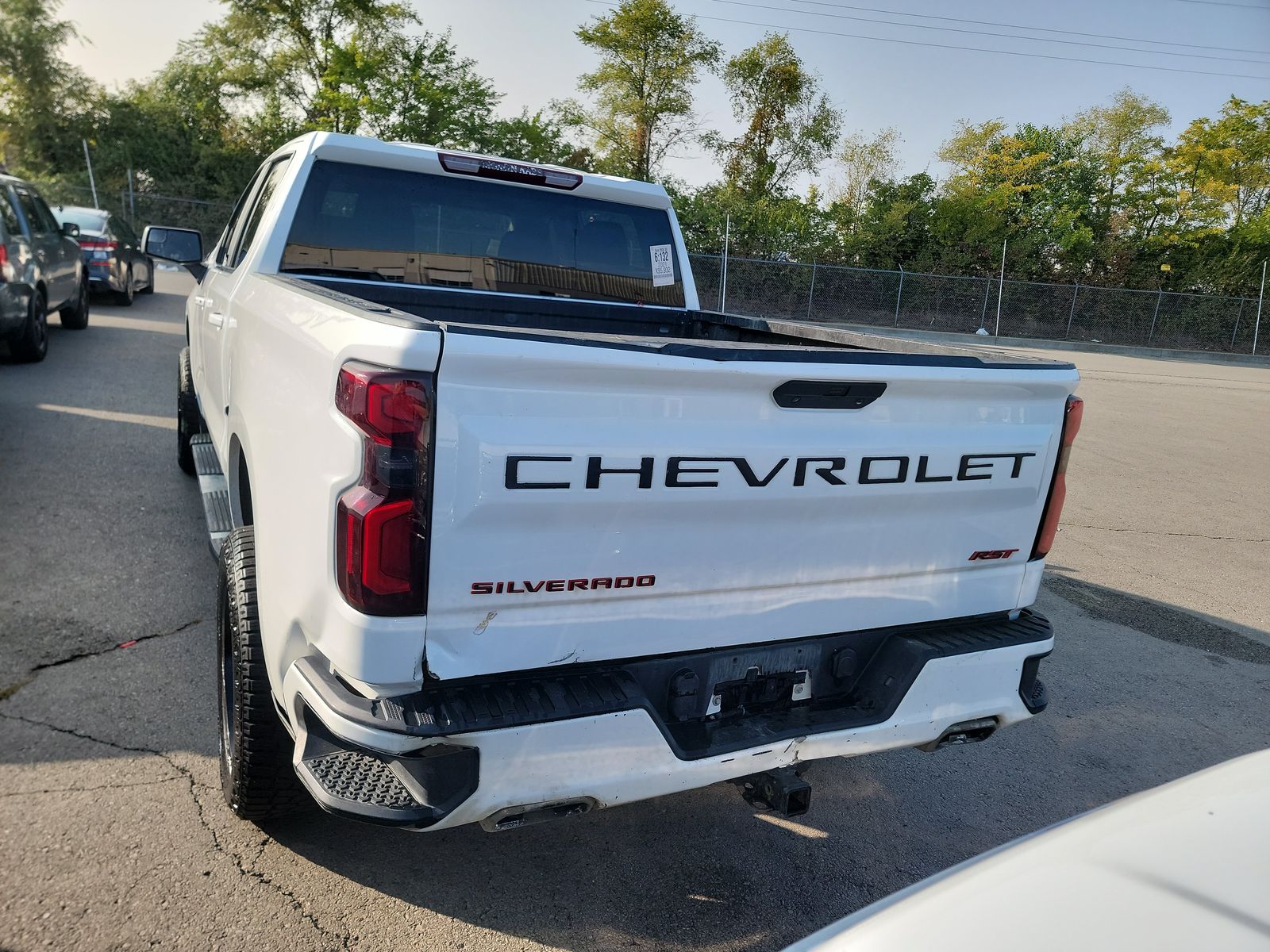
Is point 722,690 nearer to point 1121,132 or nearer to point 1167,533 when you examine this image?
point 1167,533

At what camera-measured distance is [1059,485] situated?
9.34 ft

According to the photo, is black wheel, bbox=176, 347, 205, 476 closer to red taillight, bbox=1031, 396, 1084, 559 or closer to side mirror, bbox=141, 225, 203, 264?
side mirror, bbox=141, 225, 203, 264

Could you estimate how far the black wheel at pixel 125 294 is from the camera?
642 inches

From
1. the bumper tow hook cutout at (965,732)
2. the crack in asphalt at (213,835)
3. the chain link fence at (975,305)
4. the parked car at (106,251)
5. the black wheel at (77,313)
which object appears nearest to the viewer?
the crack in asphalt at (213,835)

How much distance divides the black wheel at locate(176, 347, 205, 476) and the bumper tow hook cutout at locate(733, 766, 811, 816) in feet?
15.3

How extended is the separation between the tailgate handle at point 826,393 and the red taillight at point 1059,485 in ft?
2.51

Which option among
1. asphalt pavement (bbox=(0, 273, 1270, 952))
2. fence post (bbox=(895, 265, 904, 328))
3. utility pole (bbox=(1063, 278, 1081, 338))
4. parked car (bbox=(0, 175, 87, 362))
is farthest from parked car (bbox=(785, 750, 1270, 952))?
utility pole (bbox=(1063, 278, 1081, 338))

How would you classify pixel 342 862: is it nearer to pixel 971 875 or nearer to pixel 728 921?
pixel 728 921

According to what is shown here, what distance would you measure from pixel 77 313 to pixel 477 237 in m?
11.2

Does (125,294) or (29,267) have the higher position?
(29,267)

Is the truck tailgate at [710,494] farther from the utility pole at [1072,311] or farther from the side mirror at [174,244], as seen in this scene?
the utility pole at [1072,311]

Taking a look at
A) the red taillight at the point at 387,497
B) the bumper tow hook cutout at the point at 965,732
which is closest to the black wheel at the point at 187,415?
the red taillight at the point at 387,497

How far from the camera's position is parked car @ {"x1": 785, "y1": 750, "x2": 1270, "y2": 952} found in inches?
53.4

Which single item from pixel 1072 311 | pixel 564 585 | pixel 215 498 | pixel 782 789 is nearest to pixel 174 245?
pixel 215 498
